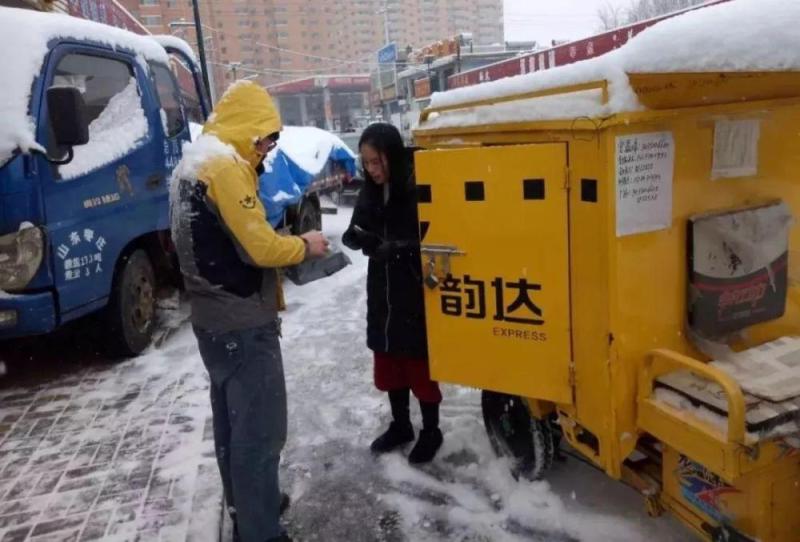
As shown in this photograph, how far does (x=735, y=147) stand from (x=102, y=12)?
8.65 meters

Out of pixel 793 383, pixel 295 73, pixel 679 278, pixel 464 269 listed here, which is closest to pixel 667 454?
pixel 793 383

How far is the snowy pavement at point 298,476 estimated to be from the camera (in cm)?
284

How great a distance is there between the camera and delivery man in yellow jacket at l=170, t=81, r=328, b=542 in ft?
7.51

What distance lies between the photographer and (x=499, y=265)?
2.64 meters

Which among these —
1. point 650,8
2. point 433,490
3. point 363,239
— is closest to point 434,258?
point 363,239

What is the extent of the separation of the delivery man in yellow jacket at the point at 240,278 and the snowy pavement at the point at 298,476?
0.50 m

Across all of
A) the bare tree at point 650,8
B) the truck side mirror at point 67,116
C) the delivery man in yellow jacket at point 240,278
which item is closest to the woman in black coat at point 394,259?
the delivery man in yellow jacket at point 240,278

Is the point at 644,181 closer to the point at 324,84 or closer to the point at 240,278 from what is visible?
the point at 240,278

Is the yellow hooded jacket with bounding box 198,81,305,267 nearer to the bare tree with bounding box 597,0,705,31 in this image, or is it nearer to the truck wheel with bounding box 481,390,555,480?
the truck wheel with bounding box 481,390,555,480

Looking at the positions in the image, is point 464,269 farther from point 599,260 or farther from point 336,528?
point 336,528

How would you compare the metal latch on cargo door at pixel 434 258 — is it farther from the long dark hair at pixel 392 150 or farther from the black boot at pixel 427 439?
the black boot at pixel 427 439

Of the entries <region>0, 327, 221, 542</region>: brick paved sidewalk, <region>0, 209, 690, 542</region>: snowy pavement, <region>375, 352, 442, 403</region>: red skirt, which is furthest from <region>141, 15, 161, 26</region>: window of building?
<region>375, 352, 442, 403</region>: red skirt

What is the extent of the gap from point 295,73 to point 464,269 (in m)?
78.8

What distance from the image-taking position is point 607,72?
216cm
